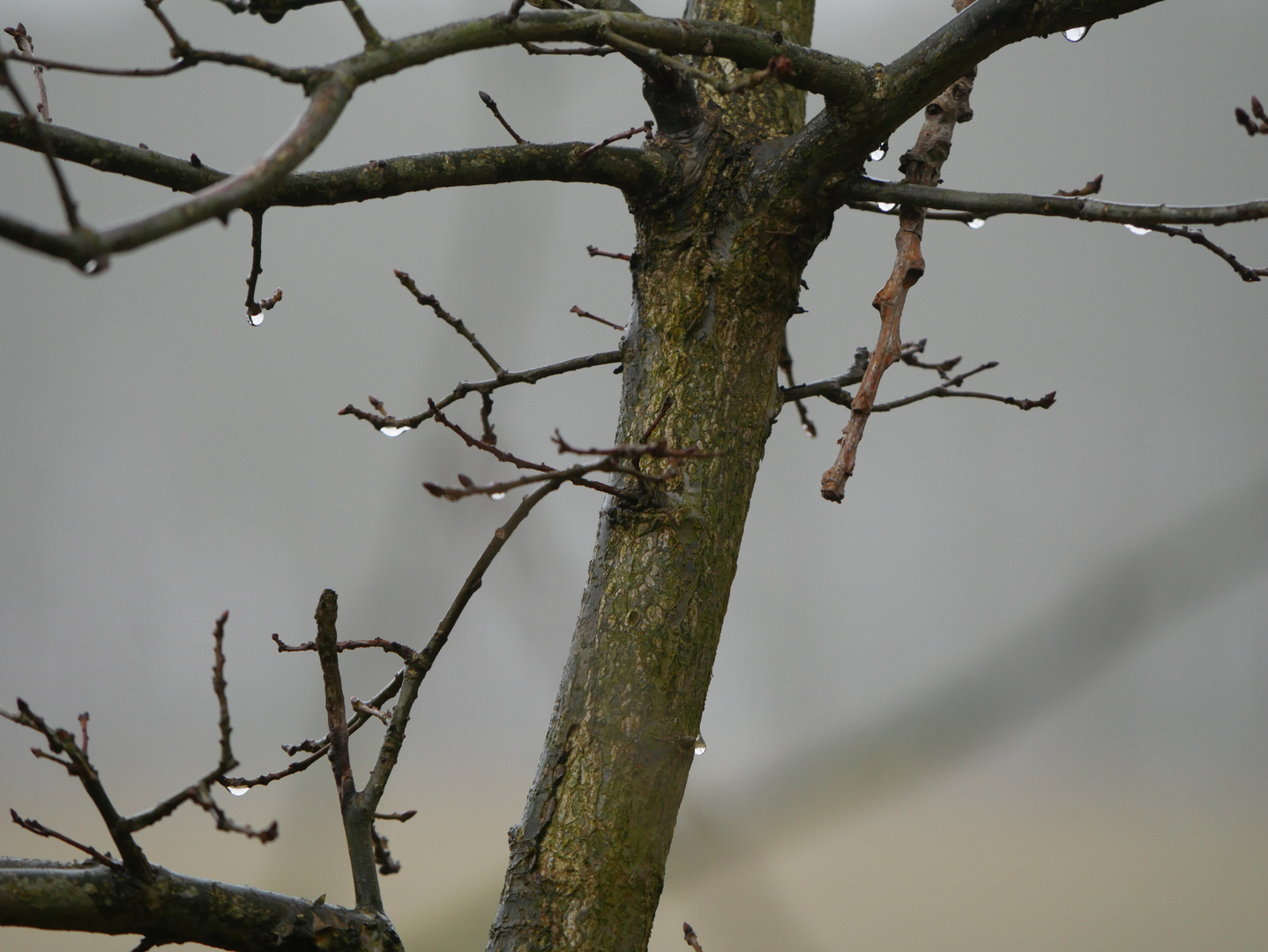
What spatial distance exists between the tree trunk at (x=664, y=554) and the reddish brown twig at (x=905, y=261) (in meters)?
0.09

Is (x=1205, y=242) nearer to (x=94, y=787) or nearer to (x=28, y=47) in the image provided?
(x=94, y=787)

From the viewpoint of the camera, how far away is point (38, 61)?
0.68 meters

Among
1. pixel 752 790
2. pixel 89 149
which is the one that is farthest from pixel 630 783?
pixel 752 790

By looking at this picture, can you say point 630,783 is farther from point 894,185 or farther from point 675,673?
point 894,185

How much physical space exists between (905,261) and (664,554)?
0.35 metres

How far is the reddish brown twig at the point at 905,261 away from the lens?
0.76m

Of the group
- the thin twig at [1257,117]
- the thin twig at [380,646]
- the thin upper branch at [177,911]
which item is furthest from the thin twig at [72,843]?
the thin twig at [1257,117]

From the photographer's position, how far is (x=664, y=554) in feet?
2.60

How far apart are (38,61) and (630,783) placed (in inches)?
27.5

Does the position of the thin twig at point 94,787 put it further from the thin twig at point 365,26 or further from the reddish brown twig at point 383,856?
the thin twig at point 365,26

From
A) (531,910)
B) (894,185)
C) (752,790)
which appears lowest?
(531,910)

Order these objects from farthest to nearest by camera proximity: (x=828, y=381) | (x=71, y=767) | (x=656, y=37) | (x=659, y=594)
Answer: (x=828, y=381)
(x=659, y=594)
(x=656, y=37)
(x=71, y=767)

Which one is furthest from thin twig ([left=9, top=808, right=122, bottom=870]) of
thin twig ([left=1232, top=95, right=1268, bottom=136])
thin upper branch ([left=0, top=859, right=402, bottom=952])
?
thin twig ([left=1232, top=95, right=1268, bottom=136])

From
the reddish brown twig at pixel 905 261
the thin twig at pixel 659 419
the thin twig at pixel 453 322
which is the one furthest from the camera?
the thin twig at pixel 453 322
